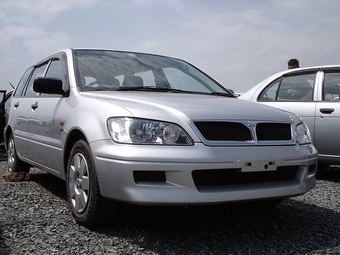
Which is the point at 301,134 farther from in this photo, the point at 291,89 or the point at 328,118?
the point at 291,89

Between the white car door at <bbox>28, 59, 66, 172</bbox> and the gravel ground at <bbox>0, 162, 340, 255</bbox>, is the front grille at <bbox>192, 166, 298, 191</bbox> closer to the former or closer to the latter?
the gravel ground at <bbox>0, 162, 340, 255</bbox>

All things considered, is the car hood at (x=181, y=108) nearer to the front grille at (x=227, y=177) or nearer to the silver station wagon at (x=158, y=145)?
the silver station wagon at (x=158, y=145)

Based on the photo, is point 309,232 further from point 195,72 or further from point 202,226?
point 195,72

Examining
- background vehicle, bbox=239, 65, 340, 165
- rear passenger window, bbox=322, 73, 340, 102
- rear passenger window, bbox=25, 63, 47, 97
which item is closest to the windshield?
rear passenger window, bbox=25, 63, 47, 97

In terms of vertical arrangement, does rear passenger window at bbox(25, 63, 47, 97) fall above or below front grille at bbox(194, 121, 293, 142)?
above

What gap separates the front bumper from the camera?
282 centimetres

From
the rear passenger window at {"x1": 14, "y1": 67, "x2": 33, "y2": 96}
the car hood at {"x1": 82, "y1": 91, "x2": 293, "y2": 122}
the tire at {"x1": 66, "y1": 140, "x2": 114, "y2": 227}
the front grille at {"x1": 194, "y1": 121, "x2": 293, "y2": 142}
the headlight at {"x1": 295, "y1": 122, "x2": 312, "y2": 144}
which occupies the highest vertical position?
the rear passenger window at {"x1": 14, "y1": 67, "x2": 33, "y2": 96}

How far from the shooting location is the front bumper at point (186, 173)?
9.24ft

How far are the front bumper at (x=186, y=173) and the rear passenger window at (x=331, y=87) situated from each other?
2900 millimetres

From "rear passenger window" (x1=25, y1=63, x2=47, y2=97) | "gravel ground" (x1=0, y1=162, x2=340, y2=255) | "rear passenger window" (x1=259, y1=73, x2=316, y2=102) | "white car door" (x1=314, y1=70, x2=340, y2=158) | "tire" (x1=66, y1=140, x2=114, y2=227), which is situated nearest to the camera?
"gravel ground" (x1=0, y1=162, x2=340, y2=255)

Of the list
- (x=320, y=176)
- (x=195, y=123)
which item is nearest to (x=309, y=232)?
(x=195, y=123)

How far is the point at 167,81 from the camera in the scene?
4.17 metres

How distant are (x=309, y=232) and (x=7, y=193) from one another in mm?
3065

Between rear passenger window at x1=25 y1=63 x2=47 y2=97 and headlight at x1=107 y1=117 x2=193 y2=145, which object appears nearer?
headlight at x1=107 y1=117 x2=193 y2=145
